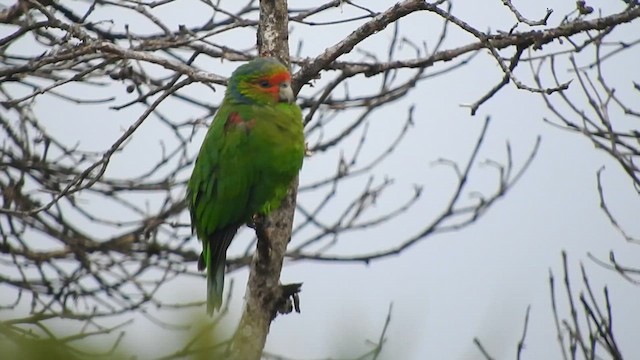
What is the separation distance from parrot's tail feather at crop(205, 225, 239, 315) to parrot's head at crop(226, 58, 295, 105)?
70cm

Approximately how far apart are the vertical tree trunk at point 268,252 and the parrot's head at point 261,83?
0.11 meters

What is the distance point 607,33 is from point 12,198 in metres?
3.80

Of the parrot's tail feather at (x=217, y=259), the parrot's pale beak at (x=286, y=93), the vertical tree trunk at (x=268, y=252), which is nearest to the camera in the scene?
the vertical tree trunk at (x=268, y=252)

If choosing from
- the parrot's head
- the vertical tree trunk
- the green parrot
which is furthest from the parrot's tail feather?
the parrot's head

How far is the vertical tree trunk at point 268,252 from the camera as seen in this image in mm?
4121

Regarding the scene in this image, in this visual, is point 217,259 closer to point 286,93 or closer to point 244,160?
point 244,160

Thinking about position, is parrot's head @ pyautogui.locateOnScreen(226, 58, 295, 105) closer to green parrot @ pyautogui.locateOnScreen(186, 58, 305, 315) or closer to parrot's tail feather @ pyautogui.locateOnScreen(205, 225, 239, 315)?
green parrot @ pyautogui.locateOnScreen(186, 58, 305, 315)

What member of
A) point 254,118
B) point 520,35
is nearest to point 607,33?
point 520,35

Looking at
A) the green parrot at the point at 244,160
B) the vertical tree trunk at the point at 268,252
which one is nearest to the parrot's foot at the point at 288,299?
the vertical tree trunk at the point at 268,252

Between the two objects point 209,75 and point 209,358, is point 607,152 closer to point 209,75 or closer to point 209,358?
point 209,75

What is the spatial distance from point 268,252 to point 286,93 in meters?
1.00

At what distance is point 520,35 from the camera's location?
14.3ft

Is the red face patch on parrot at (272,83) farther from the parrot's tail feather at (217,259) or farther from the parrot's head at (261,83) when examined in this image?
the parrot's tail feather at (217,259)

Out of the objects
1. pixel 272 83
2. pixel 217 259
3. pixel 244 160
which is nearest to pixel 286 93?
pixel 272 83
